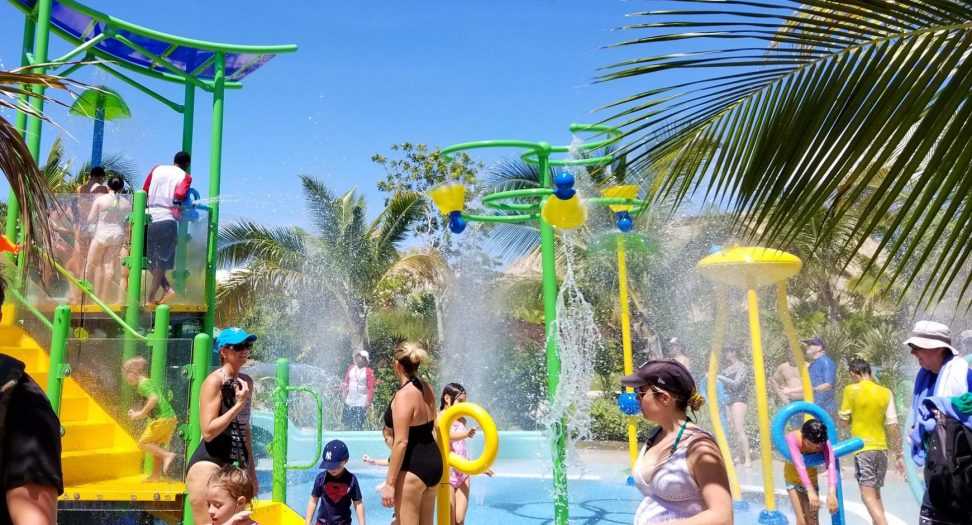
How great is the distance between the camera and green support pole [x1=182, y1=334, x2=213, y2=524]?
579 cm

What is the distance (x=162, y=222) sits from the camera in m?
7.57

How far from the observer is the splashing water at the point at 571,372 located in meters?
8.07

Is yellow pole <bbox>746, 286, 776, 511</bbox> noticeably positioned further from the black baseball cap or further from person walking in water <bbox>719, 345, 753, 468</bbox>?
the black baseball cap

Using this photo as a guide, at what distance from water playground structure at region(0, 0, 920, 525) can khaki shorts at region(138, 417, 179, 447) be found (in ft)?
0.25

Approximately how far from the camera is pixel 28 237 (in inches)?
168

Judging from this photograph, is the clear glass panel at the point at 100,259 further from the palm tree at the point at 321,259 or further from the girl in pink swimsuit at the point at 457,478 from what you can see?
the palm tree at the point at 321,259

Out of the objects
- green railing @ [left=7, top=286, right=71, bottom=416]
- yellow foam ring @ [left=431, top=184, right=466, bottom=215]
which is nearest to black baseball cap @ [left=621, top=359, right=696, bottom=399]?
green railing @ [left=7, top=286, right=71, bottom=416]

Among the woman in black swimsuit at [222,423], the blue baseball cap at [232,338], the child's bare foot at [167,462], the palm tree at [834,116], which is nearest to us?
the palm tree at [834,116]

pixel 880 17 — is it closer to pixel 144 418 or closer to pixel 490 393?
→ pixel 144 418

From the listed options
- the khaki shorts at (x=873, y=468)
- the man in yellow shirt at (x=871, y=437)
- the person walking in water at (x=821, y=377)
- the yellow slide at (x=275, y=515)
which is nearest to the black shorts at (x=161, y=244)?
the yellow slide at (x=275, y=515)

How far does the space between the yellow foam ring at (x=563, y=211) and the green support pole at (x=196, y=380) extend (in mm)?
3328

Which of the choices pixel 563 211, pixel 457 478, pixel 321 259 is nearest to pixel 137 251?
pixel 457 478

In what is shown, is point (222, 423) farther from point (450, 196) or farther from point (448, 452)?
point (450, 196)

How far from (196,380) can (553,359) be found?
3.45 meters
